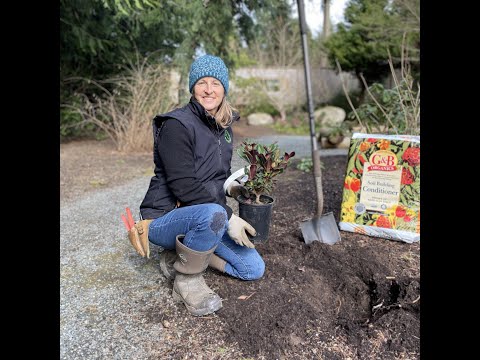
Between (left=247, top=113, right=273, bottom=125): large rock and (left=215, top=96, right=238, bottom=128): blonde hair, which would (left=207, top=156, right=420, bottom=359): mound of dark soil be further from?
(left=247, top=113, right=273, bottom=125): large rock

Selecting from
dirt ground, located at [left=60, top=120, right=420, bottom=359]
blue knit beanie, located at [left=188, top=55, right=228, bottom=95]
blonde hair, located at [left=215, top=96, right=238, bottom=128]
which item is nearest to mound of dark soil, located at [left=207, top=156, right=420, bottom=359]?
dirt ground, located at [left=60, top=120, right=420, bottom=359]

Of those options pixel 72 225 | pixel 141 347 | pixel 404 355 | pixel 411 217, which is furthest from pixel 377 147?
pixel 72 225

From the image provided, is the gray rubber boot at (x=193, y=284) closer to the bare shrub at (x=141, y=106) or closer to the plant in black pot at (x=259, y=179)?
the plant in black pot at (x=259, y=179)

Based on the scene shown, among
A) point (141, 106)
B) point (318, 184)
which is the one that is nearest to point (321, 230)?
point (318, 184)

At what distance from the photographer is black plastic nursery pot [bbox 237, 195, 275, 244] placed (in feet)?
8.11

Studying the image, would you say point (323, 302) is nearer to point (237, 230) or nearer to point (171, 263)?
point (237, 230)

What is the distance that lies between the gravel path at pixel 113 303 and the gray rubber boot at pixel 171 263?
61mm

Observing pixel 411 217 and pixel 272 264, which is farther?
pixel 411 217

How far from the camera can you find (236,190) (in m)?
2.54

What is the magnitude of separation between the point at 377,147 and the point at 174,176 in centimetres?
156

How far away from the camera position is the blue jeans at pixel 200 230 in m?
1.93

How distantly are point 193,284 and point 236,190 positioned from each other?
0.68 m
